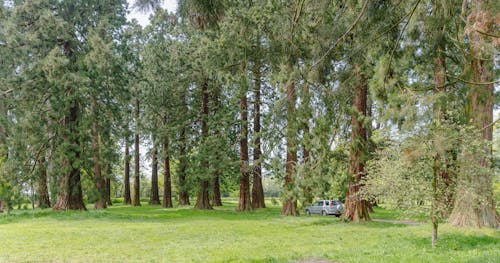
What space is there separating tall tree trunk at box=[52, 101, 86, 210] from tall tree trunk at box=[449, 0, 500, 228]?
1586 cm

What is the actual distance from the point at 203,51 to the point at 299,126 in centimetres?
1346

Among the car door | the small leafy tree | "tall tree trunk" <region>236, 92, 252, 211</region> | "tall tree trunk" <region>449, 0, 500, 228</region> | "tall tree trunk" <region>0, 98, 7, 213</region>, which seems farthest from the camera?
the car door

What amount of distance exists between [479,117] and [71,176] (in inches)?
700

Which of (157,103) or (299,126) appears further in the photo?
(157,103)

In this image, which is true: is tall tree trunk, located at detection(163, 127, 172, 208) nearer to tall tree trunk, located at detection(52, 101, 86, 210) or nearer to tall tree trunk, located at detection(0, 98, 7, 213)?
tall tree trunk, located at detection(52, 101, 86, 210)

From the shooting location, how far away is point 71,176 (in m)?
19.5

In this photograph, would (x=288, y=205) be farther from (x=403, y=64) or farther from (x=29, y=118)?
(x=403, y=64)

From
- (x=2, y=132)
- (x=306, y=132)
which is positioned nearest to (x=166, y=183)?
(x=2, y=132)

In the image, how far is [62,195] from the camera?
19500 mm

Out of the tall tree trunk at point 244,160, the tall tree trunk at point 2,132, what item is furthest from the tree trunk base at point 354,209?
the tall tree trunk at point 2,132

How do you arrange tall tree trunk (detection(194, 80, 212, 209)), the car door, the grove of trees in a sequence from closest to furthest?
1. the grove of trees
2. tall tree trunk (detection(194, 80, 212, 209))
3. the car door

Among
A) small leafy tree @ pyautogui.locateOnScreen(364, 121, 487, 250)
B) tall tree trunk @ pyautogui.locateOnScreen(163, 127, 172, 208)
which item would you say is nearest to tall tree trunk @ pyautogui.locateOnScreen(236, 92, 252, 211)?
tall tree trunk @ pyautogui.locateOnScreen(163, 127, 172, 208)

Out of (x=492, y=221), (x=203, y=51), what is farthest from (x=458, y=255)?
(x=203, y=51)

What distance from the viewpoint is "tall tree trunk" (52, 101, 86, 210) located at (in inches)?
Answer: 723
